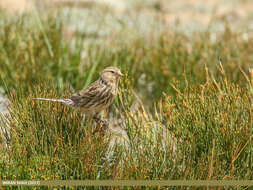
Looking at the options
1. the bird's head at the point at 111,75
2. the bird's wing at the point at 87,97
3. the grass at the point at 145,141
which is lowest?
the grass at the point at 145,141

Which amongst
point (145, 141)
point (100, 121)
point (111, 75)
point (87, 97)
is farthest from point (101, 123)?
point (145, 141)

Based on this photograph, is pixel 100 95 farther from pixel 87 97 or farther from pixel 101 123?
pixel 101 123

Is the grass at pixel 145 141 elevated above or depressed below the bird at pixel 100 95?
below

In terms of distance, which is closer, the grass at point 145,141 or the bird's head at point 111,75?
the grass at point 145,141

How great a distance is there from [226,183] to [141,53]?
3.97 meters

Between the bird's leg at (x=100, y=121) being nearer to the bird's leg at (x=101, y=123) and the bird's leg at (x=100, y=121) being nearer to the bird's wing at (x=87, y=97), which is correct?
the bird's leg at (x=101, y=123)

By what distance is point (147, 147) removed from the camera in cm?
362

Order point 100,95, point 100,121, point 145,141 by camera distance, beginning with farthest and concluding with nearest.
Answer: point 100,121, point 100,95, point 145,141

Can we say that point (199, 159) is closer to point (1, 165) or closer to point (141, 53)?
point (1, 165)

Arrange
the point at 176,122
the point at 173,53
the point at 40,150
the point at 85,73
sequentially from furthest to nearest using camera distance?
the point at 173,53, the point at 85,73, the point at 176,122, the point at 40,150

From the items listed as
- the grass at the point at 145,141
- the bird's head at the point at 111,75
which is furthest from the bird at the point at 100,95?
the grass at the point at 145,141

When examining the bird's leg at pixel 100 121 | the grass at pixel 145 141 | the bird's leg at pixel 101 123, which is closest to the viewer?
the grass at pixel 145 141

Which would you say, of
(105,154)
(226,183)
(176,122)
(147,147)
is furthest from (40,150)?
(226,183)

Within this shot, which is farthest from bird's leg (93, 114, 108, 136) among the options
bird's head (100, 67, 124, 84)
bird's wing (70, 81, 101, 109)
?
bird's head (100, 67, 124, 84)
